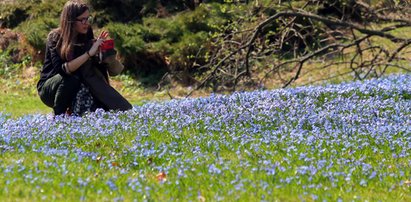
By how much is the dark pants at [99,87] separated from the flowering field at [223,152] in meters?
0.36

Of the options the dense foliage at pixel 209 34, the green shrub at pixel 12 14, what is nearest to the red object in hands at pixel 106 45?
the dense foliage at pixel 209 34

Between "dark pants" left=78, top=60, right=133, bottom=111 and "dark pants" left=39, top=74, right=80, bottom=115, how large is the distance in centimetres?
12

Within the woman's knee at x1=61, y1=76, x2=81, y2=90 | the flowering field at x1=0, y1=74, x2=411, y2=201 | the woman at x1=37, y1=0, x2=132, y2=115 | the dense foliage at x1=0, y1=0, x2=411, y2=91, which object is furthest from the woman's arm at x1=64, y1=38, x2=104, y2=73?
the dense foliage at x1=0, y1=0, x2=411, y2=91

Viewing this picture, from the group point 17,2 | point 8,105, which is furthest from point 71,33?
point 17,2

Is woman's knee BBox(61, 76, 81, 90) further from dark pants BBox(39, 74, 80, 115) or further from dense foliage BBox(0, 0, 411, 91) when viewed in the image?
dense foliage BBox(0, 0, 411, 91)

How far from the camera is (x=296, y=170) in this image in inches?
200

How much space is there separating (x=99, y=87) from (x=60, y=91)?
1.36 feet

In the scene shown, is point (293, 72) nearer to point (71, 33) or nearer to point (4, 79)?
point (4, 79)

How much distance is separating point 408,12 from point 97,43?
261 inches

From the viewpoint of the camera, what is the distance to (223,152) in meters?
5.84

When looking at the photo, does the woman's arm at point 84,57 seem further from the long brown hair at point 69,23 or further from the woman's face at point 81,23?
the woman's face at point 81,23

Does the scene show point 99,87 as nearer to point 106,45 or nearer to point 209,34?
point 106,45

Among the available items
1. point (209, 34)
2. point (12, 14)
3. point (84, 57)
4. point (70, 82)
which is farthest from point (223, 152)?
point (12, 14)

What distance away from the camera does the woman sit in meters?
7.66
